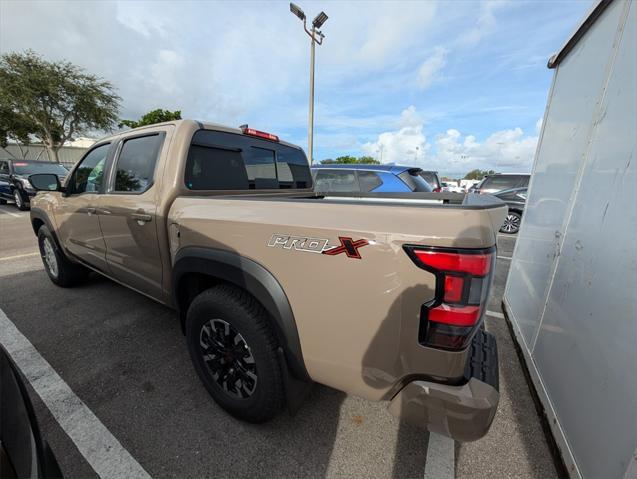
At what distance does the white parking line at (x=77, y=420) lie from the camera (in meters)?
1.63

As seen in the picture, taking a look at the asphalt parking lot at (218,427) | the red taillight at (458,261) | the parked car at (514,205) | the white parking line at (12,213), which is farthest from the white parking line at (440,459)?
the white parking line at (12,213)

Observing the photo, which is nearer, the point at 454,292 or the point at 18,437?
the point at 18,437

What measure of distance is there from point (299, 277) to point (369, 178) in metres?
4.97

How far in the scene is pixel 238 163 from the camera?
2592mm

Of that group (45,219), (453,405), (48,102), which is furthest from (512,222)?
(48,102)

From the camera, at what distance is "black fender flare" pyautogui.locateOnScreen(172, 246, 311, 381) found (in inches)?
59.3

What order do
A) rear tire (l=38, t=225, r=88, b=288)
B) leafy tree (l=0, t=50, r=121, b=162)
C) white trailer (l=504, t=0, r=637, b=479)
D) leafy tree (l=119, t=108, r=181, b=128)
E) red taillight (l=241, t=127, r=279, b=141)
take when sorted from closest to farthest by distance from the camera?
white trailer (l=504, t=0, r=637, b=479) → red taillight (l=241, t=127, r=279, b=141) → rear tire (l=38, t=225, r=88, b=288) → leafy tree (l=0, t=50, r=121, b=162) → leafy tree (l=119, t=108, r=181, b=128)

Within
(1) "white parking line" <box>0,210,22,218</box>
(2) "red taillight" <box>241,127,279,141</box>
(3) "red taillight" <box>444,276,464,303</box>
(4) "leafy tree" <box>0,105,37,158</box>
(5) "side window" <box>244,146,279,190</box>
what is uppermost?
(4) "leafy tree" <box>0,105,37,158</box>

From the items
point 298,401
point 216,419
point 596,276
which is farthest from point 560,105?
point 216,419

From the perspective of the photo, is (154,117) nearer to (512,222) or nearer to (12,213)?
(12,213)

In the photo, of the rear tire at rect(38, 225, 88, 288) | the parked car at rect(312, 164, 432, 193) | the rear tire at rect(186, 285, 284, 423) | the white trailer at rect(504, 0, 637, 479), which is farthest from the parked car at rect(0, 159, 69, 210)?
the white trailer at rect(504, 0, 637, 479)

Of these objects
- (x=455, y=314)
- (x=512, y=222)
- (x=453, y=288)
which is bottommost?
(x=512, y=222)

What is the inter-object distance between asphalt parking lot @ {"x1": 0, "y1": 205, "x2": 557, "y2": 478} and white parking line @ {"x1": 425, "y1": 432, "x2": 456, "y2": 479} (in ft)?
0.04

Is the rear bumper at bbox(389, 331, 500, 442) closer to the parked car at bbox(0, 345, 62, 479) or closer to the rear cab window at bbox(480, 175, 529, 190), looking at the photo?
the parked car at bbox(0, 345, 62, 479)
